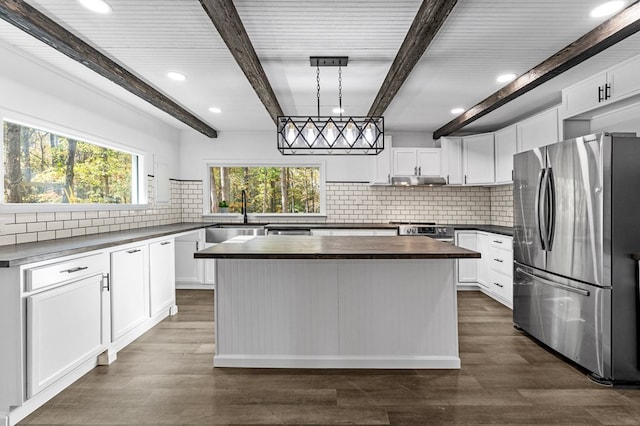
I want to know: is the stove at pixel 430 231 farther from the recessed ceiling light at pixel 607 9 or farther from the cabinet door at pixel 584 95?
the recessed ceiling light at pixel 607 9

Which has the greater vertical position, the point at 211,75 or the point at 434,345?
the point at 211,75

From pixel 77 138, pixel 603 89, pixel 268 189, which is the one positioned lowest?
pixel 268 189

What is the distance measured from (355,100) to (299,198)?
225 cm

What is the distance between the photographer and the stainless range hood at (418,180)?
5.37 metres

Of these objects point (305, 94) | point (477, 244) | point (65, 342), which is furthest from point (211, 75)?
point (477, 244)

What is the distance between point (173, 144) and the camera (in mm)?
5539

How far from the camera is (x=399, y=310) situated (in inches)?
107

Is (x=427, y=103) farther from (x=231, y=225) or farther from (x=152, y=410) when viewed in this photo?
(x=152, y=410)

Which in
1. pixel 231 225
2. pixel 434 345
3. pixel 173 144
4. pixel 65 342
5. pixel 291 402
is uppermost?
pixel 173 144

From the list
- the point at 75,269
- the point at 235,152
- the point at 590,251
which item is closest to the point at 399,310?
the point at 590,251

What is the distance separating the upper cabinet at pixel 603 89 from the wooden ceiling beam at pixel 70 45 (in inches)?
165

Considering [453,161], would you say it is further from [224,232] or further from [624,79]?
[224,232]

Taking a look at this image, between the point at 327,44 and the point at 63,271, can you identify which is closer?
the point at 63,271

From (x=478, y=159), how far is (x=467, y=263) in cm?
155
